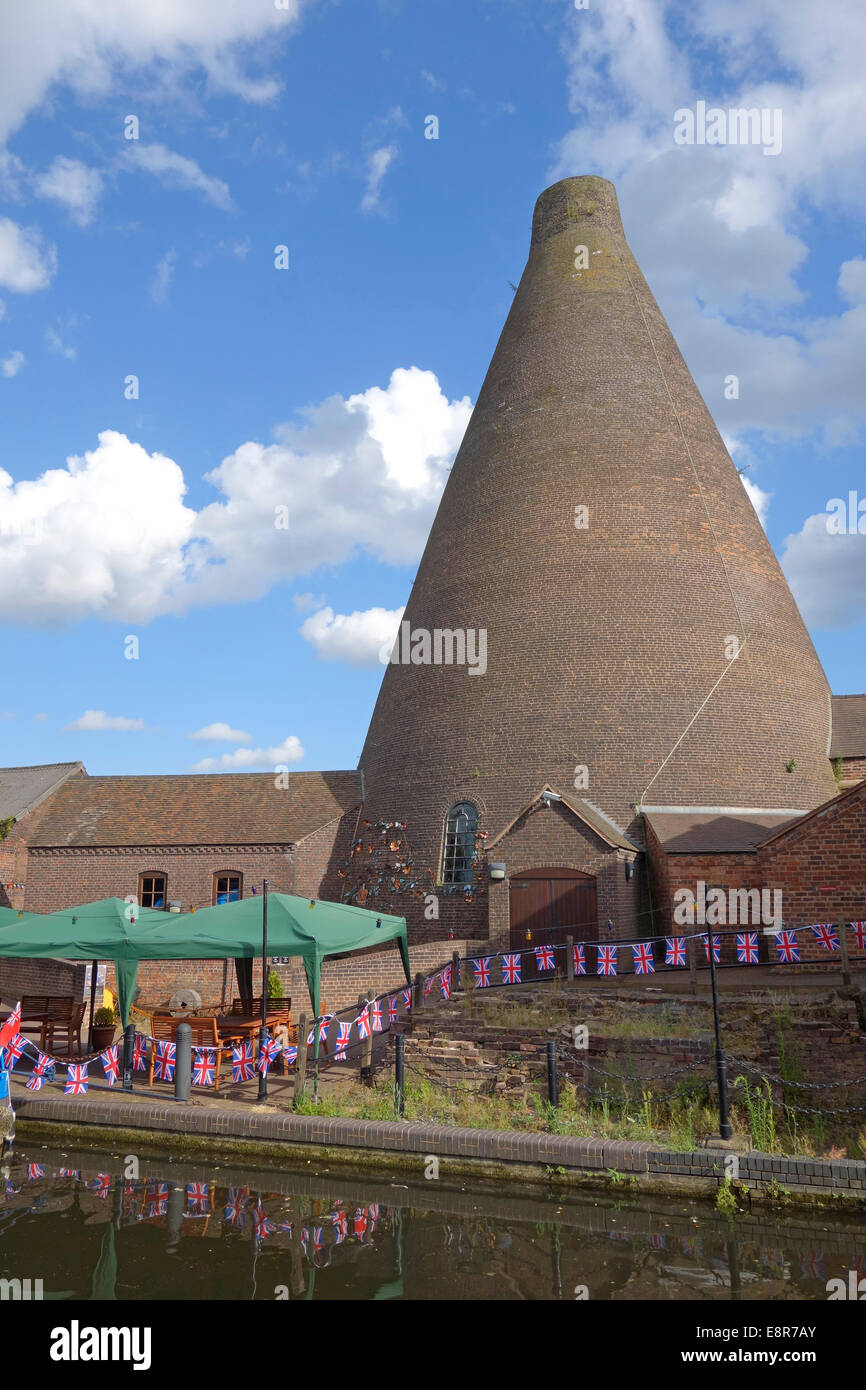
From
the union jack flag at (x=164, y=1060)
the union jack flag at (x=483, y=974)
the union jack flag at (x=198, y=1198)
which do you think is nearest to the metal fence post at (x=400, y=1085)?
the union jack flag at (x=198, y=1198)

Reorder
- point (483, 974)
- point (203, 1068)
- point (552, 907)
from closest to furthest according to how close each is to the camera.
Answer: point (203, 1068)
point (483, 974)
point (552, 907)

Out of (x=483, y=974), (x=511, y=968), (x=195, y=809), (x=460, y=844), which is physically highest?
(x=195, y=809)

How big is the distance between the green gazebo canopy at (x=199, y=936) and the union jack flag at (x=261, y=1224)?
3993 mm

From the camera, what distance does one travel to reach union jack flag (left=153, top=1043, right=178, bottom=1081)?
1195 centimetres

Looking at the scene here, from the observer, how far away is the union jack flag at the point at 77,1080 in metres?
11.6

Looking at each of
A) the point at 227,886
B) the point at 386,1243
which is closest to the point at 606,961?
the point at 386,1243

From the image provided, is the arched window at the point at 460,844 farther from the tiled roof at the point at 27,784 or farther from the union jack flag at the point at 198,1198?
the tiled roof at the point at 27,784

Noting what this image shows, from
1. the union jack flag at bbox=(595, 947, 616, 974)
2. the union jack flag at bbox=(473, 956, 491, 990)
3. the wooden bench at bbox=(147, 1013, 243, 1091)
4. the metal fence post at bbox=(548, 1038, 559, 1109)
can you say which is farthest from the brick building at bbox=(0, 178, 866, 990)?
the metal fence post at bbox=(548, 1038, 559, 1109)

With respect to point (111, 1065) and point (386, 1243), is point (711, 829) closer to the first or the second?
point (111, 1065)

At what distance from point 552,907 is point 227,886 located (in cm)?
932

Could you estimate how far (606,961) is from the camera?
15156 mm

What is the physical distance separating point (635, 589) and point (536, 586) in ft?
7.22
